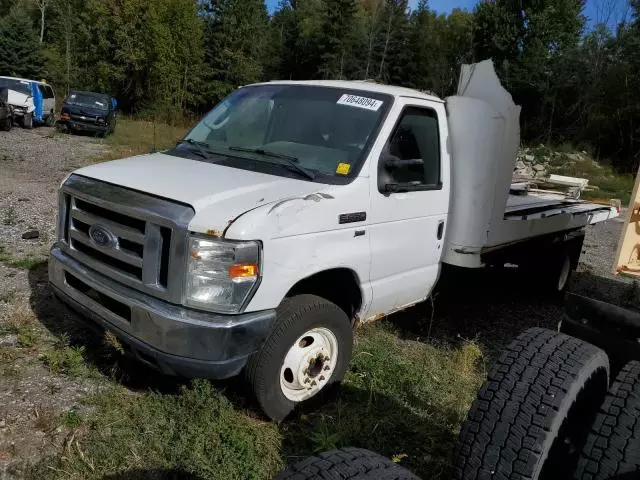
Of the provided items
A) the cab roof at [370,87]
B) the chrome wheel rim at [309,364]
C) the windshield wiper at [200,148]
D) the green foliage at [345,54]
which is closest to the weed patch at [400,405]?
the chrome wheel rim at [309,364]

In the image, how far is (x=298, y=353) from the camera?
11.5ft

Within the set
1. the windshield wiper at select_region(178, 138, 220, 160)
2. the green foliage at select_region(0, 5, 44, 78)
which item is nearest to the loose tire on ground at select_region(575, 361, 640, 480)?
the windshield wiper at select_region(178, 138, 220, 160)

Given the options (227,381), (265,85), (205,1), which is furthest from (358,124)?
(205,1)

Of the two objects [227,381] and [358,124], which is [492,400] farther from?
[358,124]

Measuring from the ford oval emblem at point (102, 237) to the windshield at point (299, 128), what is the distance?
38.3 inches

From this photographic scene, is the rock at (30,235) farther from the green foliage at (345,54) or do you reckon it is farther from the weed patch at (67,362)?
the green foliage at (345,54)

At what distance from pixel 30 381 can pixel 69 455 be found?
3.12 ft

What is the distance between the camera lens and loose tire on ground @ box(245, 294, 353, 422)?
10.8 ft

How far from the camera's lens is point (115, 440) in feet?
10.3

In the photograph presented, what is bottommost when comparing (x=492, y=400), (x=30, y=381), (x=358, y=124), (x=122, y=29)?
(x=30, y=381)

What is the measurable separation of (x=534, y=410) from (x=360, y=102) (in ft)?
8.63

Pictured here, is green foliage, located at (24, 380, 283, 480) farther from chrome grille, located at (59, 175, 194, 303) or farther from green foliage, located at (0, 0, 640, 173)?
green foliage, located at (0, 0, 640, 173)

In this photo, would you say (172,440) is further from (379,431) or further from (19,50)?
(19,50)

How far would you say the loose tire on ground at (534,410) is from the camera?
6.93 ft
